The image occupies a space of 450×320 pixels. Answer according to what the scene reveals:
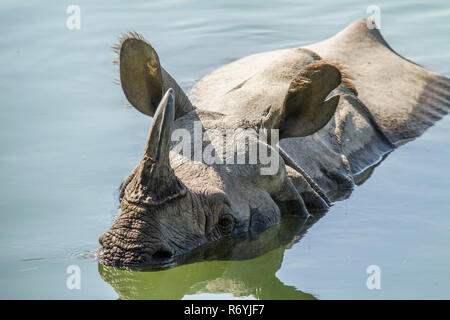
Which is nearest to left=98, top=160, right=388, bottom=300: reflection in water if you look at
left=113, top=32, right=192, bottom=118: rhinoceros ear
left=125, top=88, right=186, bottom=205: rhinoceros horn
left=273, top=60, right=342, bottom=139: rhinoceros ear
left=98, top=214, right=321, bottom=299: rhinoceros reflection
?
left=98, top=214, right=321, bottom=299: rhinoceros reflection

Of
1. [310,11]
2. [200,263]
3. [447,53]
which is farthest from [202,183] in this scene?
[310,11]

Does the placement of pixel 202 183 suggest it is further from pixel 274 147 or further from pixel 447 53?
pixel 447 53

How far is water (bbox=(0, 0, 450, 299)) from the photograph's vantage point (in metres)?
6.29

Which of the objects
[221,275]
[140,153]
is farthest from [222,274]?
[140,153]

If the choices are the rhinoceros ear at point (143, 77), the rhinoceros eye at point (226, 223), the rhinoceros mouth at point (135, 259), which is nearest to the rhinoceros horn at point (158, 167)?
the rhinoceros mouth at point (135, 259)

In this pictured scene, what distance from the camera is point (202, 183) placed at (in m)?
6.45

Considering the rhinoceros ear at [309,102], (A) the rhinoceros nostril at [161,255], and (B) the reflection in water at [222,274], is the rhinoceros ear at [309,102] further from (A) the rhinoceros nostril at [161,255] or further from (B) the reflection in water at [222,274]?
(A) the rhinoceros nostril at [161,255]

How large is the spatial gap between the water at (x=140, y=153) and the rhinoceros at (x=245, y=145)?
23 cm

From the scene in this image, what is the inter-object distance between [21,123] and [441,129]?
4.58 m

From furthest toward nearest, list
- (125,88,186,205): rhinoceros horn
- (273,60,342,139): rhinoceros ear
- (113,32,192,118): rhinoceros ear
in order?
1. (273,60,342,139): rhinoceros ear
2. (113,32,192,118): rhinoceros ear
3. (125,88,186,205): rhinoceros horn

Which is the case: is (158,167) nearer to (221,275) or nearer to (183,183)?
(183,183)

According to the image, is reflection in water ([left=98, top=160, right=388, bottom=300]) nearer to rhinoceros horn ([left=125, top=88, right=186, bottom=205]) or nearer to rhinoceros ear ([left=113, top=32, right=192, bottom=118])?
rhinoceros horn ([left=125, top=88, right=186, bottom=205])

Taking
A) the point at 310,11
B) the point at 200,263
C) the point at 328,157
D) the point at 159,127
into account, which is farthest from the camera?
the point at 310,11

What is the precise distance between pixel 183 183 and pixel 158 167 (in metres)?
0.44
